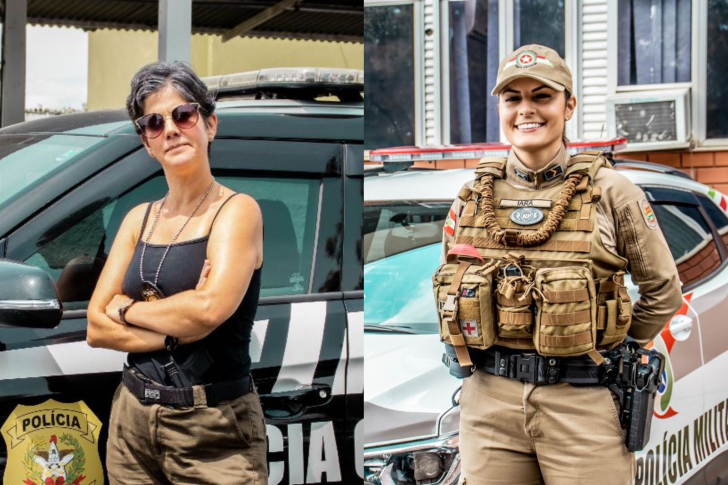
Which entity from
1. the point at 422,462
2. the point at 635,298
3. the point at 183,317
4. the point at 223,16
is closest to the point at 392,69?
the point at 635,298

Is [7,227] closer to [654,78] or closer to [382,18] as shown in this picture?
[382,18]

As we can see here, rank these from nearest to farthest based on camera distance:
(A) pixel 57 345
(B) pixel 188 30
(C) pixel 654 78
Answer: (A) pixel 57 345
(B) pixel 188 30
(C) pixel 654 78

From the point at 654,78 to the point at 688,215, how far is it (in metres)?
1.23

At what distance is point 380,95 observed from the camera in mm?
3852

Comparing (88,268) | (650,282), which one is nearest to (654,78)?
(650,282)

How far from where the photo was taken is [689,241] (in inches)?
130

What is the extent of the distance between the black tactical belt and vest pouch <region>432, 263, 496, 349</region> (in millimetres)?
76

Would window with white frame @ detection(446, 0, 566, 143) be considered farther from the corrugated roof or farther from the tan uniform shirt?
the tan uniform shirt

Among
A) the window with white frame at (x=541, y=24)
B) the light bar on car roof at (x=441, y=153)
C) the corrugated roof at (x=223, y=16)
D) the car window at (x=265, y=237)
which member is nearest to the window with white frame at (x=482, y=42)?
the window with white frame at (x=541, y=24)

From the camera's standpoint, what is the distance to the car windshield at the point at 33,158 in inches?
100

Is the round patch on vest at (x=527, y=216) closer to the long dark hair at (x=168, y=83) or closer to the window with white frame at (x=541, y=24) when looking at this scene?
the long dark hair at (x=168, y=83)

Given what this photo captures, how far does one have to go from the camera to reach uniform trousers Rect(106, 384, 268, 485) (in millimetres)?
2193

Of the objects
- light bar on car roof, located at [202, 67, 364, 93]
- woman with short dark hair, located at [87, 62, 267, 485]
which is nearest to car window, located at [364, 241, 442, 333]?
light bar on car roof, located at [202, 67, 364, 93]

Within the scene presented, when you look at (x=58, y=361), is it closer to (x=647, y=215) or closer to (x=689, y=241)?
(x=647, y=215)
